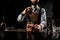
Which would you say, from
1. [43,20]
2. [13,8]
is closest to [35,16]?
[43,20]

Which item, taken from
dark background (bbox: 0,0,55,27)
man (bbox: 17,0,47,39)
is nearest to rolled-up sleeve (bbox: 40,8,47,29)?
man (bbox: 17,0,47,39)

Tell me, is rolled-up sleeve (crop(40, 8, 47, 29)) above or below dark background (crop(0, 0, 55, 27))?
below

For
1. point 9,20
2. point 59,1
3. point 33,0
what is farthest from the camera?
point 59,1

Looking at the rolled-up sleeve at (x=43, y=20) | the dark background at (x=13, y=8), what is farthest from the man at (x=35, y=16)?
the dark background at (x=13, y=8)

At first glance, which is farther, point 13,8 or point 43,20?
point 13,8

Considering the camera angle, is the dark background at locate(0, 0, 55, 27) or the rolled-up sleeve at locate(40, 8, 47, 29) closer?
the rolled-up sleeve at locate(40, 8, 47, 29)

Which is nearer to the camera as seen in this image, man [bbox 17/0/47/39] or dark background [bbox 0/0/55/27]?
man [bbox 17/0/47/39]

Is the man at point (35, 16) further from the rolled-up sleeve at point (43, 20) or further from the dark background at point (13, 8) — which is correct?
the dark background at point (13, 8)

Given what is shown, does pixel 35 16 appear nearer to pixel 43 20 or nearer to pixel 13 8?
pixel 43 20

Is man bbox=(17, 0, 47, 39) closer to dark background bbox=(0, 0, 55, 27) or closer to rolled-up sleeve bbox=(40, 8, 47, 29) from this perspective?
rolled-up sleeve bbox=(40, 8, 47, 29)

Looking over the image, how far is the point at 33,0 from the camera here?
36.0 inches

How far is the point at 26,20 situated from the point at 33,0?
107 millimetres

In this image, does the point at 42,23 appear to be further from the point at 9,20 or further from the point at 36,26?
the point at 9,20

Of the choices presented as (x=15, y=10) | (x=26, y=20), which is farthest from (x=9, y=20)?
(x=26, y=20)
